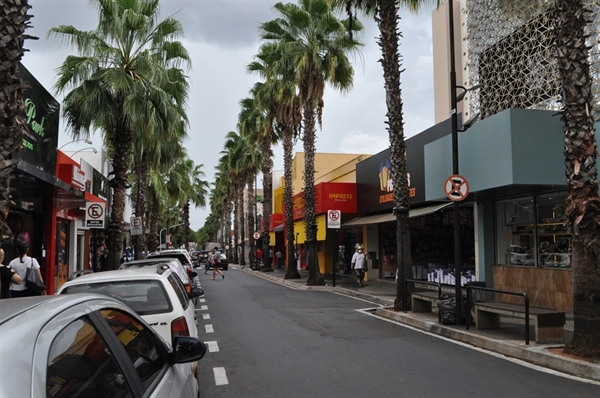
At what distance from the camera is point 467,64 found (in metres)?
17.5

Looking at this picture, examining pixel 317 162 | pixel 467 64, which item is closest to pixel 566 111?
pixel 467 64

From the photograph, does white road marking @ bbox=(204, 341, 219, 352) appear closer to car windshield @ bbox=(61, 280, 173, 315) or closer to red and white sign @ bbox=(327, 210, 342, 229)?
car windshield @ bbox=(61, 280, 173, 315)

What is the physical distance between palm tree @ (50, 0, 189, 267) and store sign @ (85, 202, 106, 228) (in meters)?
0.84

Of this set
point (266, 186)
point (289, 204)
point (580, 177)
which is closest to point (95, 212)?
point (289, 204)

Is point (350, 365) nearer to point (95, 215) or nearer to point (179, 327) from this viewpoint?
point (179, 327)

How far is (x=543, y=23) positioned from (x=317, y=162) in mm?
30106

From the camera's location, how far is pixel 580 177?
862 centimetres

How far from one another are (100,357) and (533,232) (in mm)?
14290

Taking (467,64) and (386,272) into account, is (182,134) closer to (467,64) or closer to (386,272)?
(386,272)

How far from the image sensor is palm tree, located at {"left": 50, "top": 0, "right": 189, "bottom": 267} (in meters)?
17.9

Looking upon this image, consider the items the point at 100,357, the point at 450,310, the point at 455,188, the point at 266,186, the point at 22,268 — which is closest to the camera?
the point at 100,357

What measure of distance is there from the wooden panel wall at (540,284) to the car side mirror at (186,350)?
11828 mm

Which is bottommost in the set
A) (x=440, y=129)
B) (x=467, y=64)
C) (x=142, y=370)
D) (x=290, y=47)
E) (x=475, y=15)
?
(x=142, y=370)

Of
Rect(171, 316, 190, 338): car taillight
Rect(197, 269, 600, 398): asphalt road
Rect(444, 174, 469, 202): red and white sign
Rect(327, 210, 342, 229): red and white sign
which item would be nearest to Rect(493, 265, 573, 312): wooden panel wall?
Rect(444, 174, 469, 202): red and white sign
